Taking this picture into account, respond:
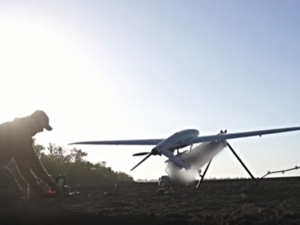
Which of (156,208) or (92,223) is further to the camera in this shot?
(156,208)

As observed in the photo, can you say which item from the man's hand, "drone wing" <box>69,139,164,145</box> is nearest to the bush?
"drone wing" <box>69,139,164,145</box>

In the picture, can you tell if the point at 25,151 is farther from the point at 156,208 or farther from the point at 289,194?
the point at 289,194

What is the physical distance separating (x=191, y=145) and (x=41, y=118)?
5.89 meters

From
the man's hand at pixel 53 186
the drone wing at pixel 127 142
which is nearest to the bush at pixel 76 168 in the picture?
the drone wing at pixel 127 142

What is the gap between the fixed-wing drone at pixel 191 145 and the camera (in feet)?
50.0

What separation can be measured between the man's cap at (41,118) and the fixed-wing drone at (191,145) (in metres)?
4.51

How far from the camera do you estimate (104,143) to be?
1909 centimetres

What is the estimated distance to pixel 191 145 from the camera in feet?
52.0

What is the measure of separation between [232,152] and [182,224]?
10.6 m

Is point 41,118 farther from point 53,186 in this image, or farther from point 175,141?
point 175,141

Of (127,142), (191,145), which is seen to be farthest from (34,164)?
(127,142)

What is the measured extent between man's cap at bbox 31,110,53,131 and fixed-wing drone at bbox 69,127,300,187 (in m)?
4.51

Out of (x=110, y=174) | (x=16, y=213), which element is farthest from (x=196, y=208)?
(x=110, y=174)

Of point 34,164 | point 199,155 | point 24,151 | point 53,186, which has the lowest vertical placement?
point 53,186
